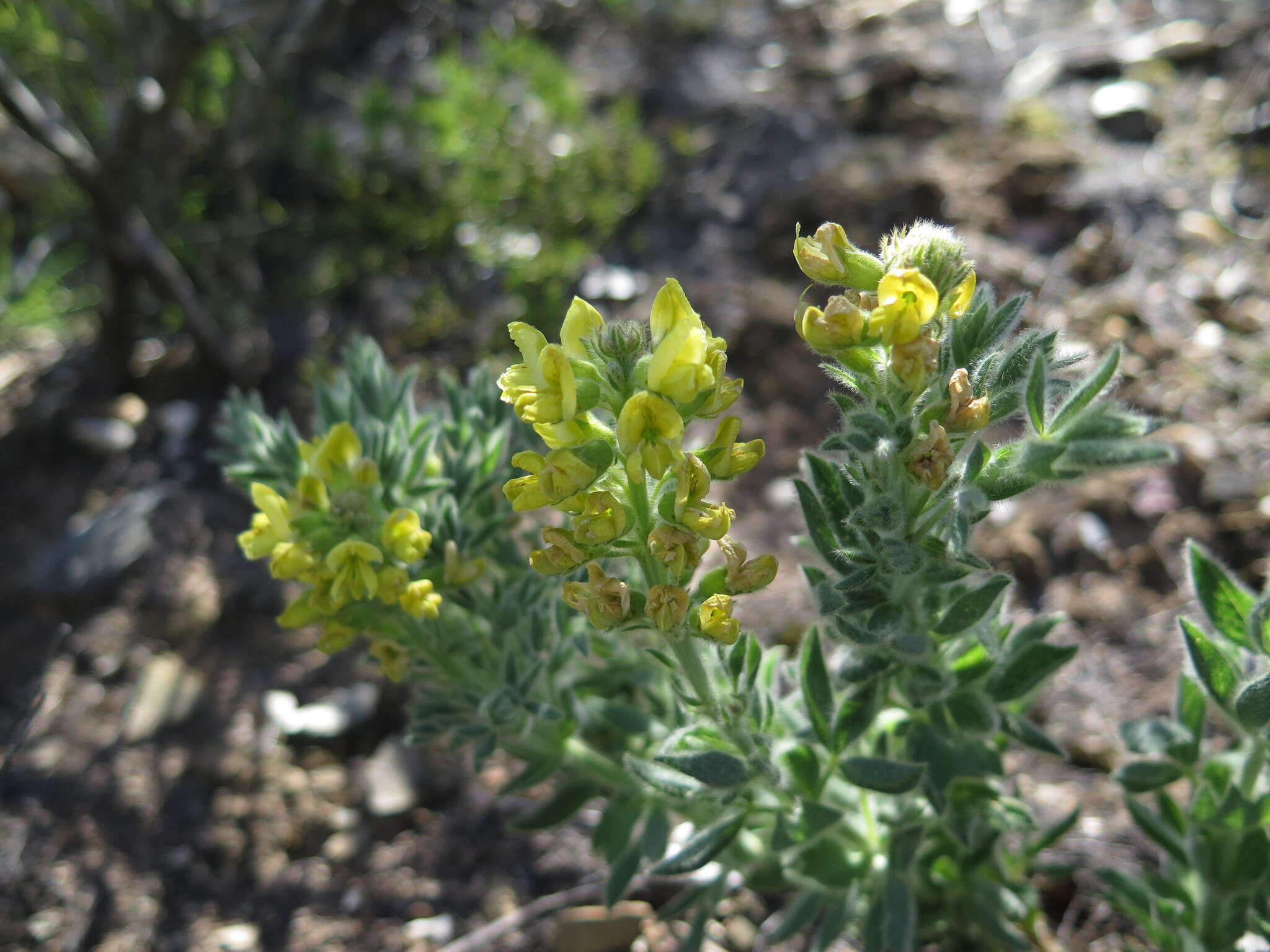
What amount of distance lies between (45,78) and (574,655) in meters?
4.66

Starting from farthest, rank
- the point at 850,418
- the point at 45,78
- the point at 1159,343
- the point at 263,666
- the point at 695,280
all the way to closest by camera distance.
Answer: the point at 45,78, the point at 695,280, the point at 1159,343, the point at 263,666, the point at 850,418

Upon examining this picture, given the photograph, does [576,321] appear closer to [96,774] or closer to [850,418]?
[850,418]

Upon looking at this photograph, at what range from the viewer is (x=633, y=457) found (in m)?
1.52

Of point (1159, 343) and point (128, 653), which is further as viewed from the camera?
point (1159, 343)

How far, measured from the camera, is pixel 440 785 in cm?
322

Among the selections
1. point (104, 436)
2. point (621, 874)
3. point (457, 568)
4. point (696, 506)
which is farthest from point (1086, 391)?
point (104, 436)

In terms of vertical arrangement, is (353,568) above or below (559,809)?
above

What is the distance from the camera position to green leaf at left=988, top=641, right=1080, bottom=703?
1.91 meters

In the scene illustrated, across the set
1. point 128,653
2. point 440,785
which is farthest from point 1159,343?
point 128,653

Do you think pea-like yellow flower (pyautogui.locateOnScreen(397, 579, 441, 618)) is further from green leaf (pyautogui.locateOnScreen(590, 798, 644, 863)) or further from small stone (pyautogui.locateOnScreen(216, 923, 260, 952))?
small stone (pyautogui.locateOnScreen(216, 923, 260, 952))

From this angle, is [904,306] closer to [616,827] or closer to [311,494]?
[311,494]

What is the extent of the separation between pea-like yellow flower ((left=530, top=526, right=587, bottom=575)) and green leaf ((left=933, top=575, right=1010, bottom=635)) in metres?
0.66

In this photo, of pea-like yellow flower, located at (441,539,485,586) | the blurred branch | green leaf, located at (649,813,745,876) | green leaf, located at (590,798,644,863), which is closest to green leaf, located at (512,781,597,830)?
green leaf, located at (590,798,644,863)

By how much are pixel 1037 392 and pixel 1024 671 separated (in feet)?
2.06
